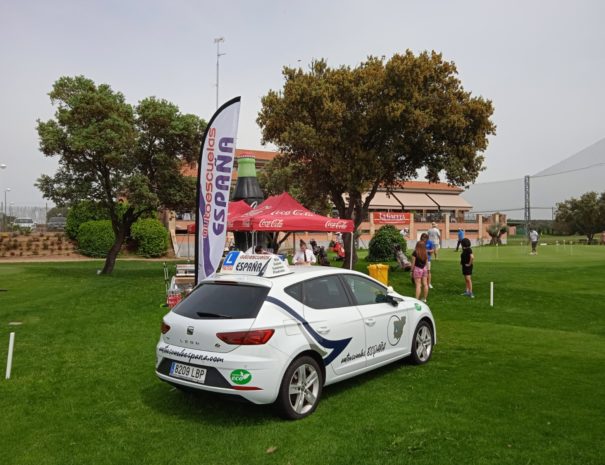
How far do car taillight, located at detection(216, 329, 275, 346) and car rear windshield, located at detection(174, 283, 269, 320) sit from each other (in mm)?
197

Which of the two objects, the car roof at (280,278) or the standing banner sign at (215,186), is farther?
the standing banner sign at (215,186)

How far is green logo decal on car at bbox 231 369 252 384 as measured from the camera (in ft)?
16.2

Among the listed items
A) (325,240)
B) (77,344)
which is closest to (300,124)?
(77,344)

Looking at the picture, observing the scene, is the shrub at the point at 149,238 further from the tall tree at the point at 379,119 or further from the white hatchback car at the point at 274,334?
the white hatchback car at the point at 274,334

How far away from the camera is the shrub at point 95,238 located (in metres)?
34.0

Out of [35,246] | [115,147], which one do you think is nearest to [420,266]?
[115,147]

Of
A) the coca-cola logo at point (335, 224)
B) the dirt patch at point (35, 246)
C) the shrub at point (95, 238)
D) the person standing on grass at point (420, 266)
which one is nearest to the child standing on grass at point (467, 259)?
the person standing on grass at point (420, 266)

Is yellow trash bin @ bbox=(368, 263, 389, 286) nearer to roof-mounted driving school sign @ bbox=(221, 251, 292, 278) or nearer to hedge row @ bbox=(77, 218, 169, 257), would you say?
roof-mounted driving school sign @ bbox=(221, 251, 292, 278)

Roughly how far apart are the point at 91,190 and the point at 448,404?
18432mm

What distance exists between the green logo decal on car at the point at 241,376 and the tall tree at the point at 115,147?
627 inches

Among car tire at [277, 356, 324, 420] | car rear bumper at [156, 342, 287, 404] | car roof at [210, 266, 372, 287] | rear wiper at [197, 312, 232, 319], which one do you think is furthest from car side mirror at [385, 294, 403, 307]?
rear wiper at [197, 312, 232, 319]

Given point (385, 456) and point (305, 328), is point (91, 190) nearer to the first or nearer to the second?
point (305, 328)

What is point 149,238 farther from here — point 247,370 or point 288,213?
point 247,370

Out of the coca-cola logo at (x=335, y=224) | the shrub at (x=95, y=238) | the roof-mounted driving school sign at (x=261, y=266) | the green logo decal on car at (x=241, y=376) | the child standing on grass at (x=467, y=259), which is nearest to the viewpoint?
the green logo decal on car at (x=241, y=376)
